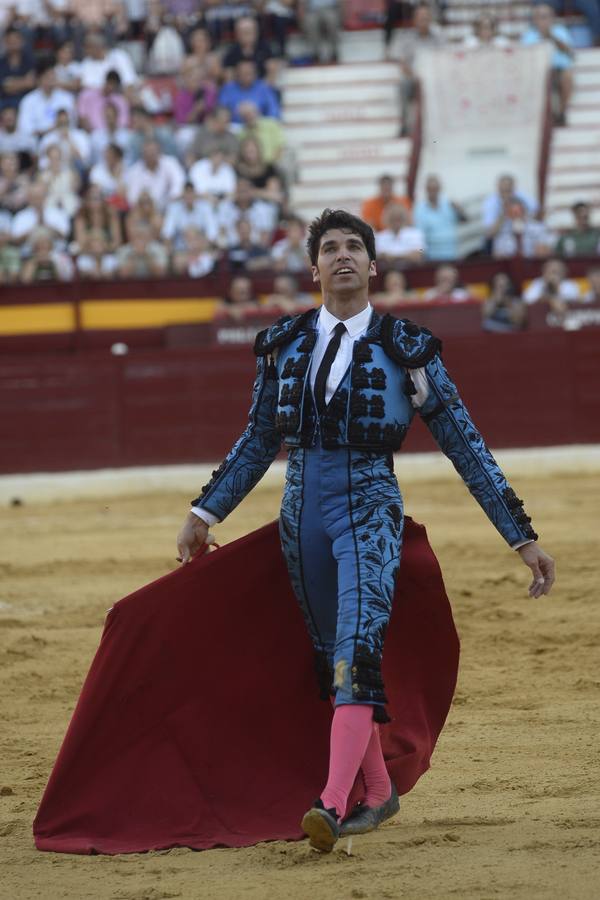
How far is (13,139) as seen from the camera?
14273mm

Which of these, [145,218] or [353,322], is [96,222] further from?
[353,322]

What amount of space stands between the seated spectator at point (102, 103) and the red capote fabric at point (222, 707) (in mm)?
10724

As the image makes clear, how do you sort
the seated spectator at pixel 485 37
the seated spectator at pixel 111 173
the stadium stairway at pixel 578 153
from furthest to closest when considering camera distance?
the seated spectator at pixel 485 37 → the stadium stairway at pixel 578 153 → the seated spectator at pixel 111 173

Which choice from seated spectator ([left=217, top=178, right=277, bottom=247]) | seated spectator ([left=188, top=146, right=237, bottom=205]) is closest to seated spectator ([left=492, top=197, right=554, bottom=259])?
seated spectator ([left=217, top=178, right=277, bottom=247])

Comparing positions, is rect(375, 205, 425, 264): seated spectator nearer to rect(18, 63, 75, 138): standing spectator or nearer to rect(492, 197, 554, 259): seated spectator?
rect(492, 197, 554, 259): seated spectator

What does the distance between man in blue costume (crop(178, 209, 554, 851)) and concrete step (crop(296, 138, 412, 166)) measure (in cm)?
1198

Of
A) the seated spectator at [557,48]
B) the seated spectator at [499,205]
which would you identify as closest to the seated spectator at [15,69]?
the seated spectator at [499,205]

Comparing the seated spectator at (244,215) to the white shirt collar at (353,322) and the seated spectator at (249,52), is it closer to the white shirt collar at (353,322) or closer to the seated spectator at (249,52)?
the seated spectator at (249,52)

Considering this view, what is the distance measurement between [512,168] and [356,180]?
1.48 meters

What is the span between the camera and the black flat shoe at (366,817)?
3629 mm

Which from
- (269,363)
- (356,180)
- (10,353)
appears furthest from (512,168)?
(269,363)

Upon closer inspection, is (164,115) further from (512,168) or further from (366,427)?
(366,427)

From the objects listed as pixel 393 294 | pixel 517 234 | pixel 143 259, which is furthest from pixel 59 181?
pixel 517 234

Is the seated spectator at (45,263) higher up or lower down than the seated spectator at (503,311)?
higher up
